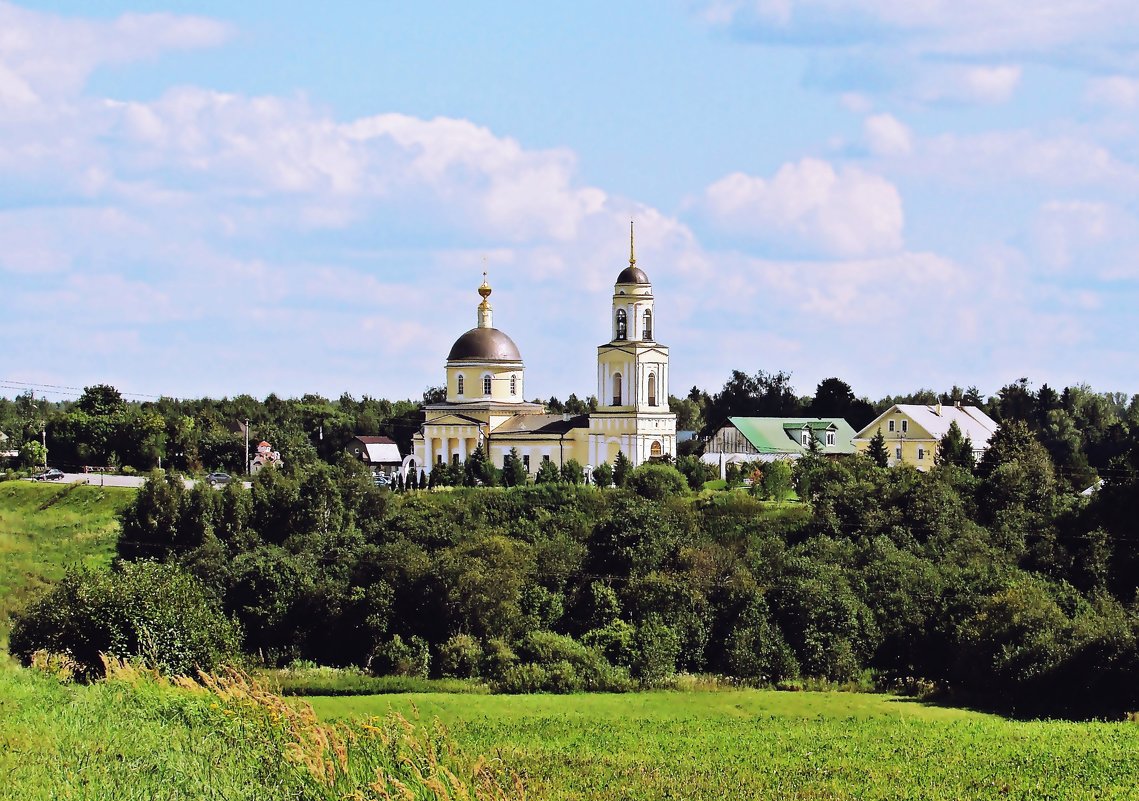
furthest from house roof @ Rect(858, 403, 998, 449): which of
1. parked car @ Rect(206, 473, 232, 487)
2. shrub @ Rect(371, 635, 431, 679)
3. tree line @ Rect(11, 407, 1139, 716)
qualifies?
shrub @ Rect(371, 635, 431, 679)

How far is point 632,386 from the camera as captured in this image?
49656 mm

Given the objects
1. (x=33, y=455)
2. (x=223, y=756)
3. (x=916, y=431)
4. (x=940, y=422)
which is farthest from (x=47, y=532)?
(x=940, y=422)

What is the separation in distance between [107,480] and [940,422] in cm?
3095

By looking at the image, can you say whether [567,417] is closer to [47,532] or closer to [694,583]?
[47,532]

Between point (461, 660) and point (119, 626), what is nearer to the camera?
point (119, 626)

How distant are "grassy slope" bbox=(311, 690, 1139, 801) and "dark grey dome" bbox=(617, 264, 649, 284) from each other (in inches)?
1044

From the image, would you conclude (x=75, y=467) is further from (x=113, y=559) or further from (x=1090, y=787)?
(x=1090, y=787)

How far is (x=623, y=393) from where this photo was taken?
49.9m

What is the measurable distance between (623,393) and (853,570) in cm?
1919

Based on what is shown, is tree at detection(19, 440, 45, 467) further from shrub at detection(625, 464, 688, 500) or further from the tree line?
shrub at detection(625, 464, 688, 500)

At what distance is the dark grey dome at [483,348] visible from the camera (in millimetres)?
53594

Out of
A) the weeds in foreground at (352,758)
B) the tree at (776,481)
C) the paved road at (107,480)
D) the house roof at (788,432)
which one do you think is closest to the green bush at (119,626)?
the weeds in foreground at (352,758)

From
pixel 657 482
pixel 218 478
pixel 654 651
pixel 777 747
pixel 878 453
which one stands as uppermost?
pixel 878 453

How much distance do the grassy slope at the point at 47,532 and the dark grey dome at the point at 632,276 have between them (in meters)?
18.0
